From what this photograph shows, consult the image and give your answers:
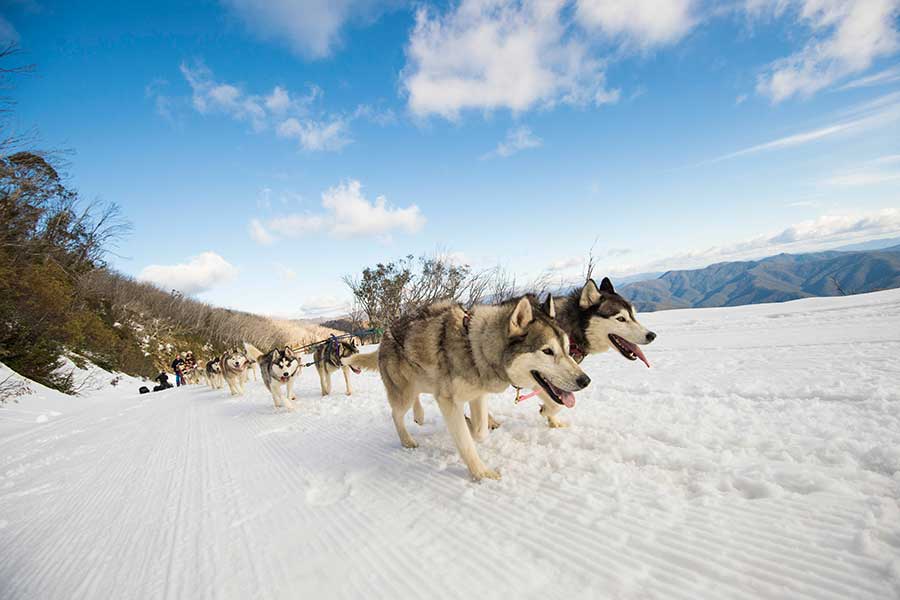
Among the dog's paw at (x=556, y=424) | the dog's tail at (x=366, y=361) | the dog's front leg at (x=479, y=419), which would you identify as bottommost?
the dog's paw at (x=556, y=424)

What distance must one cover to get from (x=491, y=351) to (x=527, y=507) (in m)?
1.38

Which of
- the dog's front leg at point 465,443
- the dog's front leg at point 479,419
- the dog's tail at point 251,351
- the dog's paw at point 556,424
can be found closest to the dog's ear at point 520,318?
the dog's front leg at point 465,443

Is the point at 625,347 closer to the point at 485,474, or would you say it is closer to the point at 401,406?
the point at 485,474

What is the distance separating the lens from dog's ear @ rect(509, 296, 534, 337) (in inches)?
134

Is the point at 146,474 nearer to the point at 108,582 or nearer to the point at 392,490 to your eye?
the point at 108,582

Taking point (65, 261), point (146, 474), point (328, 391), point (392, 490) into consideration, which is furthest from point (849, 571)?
point (65, 261)

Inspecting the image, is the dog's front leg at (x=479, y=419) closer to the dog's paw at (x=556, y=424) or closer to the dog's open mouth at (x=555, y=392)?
the dog's paw at (x=556, y=424)

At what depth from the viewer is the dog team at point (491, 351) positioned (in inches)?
131

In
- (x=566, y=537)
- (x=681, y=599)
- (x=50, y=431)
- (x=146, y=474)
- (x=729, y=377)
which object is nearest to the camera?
(x=681, y=599)

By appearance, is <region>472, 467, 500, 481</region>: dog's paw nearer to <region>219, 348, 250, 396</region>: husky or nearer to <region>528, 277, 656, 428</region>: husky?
<region>528, 277, 656, 428</region>: husky

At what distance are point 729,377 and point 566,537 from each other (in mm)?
5464

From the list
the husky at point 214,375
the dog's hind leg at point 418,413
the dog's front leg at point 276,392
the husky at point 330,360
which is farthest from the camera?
the husky at point 214,375

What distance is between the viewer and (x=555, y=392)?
10.9 ft

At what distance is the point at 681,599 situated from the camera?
1.73 m
